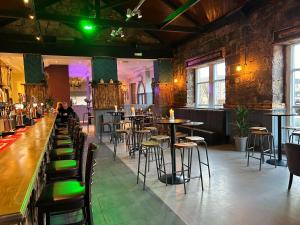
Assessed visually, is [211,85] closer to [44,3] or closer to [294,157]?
[294,157]

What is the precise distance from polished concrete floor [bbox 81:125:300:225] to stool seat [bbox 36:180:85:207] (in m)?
0.90

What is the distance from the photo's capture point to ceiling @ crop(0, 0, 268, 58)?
6679 millimetres

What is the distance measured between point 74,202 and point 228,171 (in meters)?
3.09

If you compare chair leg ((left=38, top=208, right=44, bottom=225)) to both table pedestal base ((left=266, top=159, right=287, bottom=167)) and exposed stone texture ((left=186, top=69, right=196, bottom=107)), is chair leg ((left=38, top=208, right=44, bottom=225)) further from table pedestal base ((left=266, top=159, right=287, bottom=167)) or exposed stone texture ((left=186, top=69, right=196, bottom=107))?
exposed stone texture ((left=186, top=69, right=196, bottom=107))

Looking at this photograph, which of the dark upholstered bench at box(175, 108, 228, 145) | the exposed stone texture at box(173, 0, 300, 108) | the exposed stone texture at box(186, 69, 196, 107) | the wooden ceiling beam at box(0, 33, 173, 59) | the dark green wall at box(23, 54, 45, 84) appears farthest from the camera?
the exposed stone texture at box(186, 69, 196, 107)

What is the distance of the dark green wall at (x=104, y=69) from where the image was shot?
8953 millimetres

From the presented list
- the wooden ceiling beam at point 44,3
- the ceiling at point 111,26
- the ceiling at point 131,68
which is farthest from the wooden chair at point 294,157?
the ceiling at point 131,68

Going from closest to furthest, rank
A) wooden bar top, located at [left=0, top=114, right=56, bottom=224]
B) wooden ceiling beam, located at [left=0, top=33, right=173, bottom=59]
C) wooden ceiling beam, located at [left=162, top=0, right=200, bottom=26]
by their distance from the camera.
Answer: wooden bar top, located at [left=0, top=114, right=56, bottom=224], wooden ceiling beam, located at [left=162, top=0, right=200, bottom=26], wooden ceiling beam, located at [left=0, top=33, right=173, bottom=59]

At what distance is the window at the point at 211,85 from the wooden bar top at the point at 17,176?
6.28 m

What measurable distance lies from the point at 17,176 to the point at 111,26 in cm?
613

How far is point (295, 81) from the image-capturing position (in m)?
5.34

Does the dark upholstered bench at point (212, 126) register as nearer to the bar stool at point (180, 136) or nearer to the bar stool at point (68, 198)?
the bar stool at point (180, 136)

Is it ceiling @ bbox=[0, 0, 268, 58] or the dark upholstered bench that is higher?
ceiling @ bbox=[0, 0, 268, 58]

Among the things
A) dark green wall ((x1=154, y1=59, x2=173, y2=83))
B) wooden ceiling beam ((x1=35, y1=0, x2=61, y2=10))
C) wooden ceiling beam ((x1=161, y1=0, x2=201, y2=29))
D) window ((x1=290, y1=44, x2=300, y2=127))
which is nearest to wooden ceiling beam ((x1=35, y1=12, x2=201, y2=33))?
wooden ceiling beam ((x1=161, y1=0, x2=201, y2=29))
